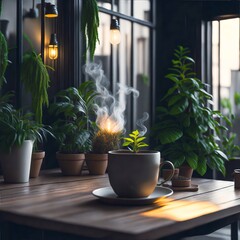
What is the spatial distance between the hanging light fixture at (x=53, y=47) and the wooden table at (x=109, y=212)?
997 millimetres

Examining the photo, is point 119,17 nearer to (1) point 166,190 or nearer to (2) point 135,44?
(2) point 135,44

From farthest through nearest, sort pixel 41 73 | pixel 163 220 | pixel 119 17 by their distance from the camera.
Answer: pixel 119 17 < pixel 41 73 < pixel 163 220

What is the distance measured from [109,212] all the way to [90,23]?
5.68 feet

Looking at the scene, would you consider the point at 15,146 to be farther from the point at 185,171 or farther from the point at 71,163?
the point at 185,171

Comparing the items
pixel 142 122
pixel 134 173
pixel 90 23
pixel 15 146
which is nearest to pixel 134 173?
pixel 134 173

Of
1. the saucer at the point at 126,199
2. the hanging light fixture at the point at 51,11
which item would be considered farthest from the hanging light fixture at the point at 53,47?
the saucer at the point at 126,199

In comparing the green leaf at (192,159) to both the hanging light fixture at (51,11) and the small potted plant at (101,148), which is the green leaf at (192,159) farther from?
the hanging light fixture at (51,11)

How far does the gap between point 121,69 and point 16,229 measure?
6.45ft

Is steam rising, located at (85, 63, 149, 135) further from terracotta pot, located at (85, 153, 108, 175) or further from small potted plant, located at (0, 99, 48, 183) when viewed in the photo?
small potted plant, located at (0, 99, 48, 183)

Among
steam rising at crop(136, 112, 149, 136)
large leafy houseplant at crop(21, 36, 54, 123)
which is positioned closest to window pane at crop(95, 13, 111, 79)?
steam rising at crop(136, 112, 149, 136)

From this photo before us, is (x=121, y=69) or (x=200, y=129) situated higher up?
(x=121, y=69)

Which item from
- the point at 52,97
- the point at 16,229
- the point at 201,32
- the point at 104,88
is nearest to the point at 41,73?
the point at 52,97

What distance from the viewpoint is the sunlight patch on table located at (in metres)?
1.45

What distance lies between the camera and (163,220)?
1383mm
